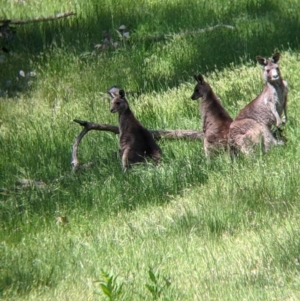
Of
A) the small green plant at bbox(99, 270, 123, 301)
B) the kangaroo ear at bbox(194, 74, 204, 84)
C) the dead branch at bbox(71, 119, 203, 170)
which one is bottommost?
the dead branch at bbox(71, 119, 203, 170)

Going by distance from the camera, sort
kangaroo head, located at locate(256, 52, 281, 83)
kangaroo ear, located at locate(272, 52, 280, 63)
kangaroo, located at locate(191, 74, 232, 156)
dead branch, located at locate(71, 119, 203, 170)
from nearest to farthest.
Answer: kangaroo, located at locate(191, 74, 232, 156)
dead branch, located at locate(71, 119, 203, 170)
kangaroo head, located at locate(256, 52, 281, 83)
kangaroo ear, located at locate(272, 52, 280, 63)

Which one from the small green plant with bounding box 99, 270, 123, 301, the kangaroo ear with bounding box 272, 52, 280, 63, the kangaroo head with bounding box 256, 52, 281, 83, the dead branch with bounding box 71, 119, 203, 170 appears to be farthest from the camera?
the kangaroo ear with bounding box 272, 52, 280, 63

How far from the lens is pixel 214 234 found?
8.12 meters

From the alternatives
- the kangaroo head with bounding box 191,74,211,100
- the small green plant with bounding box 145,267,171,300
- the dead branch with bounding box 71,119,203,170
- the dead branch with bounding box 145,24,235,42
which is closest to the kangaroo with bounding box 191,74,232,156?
the kangaroo head with bounding box 191,74,211,100

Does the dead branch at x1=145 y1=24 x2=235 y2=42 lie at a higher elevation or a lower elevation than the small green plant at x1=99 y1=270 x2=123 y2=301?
lower

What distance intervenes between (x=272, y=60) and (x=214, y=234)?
3862 mm

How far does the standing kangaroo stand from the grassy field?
0.27 metres

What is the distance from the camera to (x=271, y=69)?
1114 cm

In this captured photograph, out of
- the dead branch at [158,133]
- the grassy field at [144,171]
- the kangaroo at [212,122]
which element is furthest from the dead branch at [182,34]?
the dead branch at [158,133]

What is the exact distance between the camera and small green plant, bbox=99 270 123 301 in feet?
20.6

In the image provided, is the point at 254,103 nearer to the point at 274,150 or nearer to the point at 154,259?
the point at 274,150

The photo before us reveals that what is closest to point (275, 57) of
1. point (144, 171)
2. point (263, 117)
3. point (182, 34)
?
point (263, 117)

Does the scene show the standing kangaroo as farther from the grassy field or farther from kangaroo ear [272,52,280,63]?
the grassy field

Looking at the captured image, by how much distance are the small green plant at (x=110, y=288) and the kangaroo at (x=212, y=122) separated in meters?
3.92
